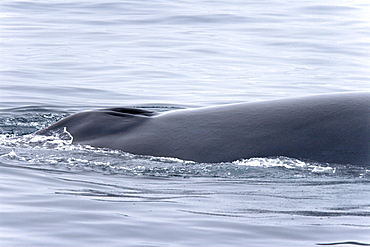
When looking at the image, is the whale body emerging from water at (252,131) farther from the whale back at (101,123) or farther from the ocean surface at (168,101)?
the ocean surface at (168,101)

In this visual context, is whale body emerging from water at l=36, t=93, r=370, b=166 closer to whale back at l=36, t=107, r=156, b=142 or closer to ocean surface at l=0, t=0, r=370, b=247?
whale back at l=36, t=107, r=156, b=142

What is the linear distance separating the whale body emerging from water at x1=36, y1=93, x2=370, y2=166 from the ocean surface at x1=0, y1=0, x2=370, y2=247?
0.14m

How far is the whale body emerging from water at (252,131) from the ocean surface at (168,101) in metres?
0.14

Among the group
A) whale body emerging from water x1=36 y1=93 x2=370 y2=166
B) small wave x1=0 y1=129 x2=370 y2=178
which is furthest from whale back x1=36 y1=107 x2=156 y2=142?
small wave x1=0 y1=129 x2=370 y2=178

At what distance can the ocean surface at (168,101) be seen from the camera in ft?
22.8

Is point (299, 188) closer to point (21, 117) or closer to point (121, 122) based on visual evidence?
point (121, 122)

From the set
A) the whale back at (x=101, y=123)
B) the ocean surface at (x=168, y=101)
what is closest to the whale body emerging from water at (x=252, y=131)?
the whale back at (x=101, y=123)

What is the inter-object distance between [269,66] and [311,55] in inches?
96.4

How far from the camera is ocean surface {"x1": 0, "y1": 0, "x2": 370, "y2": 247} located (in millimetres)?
6945

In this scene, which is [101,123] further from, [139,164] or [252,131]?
[252,131]

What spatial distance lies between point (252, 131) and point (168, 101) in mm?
7728

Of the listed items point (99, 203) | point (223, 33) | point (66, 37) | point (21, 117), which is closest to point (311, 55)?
point (223, 33)

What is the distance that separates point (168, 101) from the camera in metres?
16.6

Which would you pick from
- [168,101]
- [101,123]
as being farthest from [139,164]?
[168,101]
